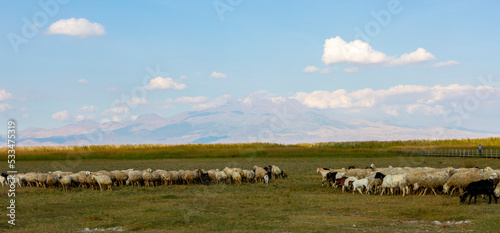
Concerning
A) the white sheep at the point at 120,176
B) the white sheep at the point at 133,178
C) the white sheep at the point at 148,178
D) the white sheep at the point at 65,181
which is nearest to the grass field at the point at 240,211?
the white sheep at the point at 65,181

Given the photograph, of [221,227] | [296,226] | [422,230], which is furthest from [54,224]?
[422,230]

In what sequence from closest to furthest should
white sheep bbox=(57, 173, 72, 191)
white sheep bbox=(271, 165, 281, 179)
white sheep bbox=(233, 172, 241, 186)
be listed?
white sheep bbox=(57, 173, 72, 191) → white sheep bbox=(233, 172, 241, 186) → white sheep bbox=(271, 165, 281, 179)

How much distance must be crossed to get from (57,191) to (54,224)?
10.9 meters

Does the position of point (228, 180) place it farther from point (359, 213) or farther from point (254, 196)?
point (359, 213)

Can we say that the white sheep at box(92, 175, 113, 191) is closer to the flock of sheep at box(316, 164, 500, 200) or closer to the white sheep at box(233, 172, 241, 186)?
the white sheep at box(233, 172, 241, 186)

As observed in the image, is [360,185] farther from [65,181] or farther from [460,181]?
[65,181]

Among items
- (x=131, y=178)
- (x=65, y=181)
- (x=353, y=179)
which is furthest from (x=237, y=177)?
(x=65, y=181)

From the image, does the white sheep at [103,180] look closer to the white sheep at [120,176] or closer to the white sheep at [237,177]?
the white sheep at [120,176]

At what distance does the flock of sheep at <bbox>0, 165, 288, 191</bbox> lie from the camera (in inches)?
1046

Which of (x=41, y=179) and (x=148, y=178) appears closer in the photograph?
(x=148, y=178)

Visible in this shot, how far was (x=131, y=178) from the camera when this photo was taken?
27.5 meters

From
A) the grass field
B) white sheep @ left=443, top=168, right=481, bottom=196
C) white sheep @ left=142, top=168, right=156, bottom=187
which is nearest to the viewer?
the grass field

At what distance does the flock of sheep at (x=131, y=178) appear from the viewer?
2656cm

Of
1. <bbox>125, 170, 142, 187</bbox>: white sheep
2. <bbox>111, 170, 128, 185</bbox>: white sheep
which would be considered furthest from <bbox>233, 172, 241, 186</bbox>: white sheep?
<bbox>111, 170, 128, 185</bbox>: white sheep
